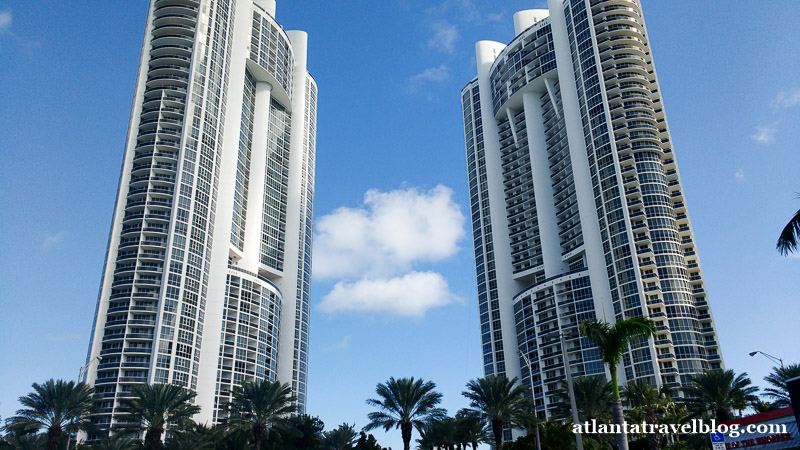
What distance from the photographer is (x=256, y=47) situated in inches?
5723

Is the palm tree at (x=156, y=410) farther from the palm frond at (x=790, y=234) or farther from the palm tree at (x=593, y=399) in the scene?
the palm frond at (x=790, y=234)

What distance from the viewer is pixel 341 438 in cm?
8088

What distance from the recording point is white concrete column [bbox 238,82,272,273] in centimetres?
13362

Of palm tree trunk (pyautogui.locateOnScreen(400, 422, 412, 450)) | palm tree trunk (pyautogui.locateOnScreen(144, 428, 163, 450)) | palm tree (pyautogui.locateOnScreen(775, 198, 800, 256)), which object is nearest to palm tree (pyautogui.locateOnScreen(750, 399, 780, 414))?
palm tree trunk (pyautogui.locateOnScreen(400, 422, 412, 450))

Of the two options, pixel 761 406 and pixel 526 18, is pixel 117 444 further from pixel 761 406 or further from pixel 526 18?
pixel 526 18

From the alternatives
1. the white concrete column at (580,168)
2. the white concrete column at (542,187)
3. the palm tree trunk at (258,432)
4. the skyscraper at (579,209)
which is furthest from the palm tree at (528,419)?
the white concrete column at (542,187)

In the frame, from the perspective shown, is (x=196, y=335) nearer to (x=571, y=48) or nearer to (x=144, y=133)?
(x=144, y=133)

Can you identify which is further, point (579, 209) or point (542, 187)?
point (542, 187)

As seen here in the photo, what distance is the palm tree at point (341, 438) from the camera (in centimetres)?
8081

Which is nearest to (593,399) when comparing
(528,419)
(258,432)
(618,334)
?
(528,419)

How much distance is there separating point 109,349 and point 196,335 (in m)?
13.5

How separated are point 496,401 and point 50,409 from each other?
46.3 m

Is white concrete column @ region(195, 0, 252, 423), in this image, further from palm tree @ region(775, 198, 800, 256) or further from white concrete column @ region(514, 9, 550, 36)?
palm tree @ region(775, 198, 800, 256)

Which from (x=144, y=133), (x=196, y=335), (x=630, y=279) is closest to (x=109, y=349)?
(x=196, y=335)
